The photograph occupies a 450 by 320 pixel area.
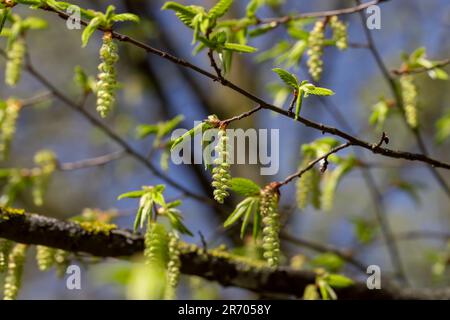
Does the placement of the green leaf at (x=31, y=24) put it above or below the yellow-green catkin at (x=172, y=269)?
above

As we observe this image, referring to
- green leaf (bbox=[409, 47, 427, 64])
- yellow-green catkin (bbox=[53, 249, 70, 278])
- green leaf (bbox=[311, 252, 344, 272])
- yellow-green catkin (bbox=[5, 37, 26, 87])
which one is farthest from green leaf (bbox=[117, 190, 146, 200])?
green leaf (bbox=[409, 47, 427, 64])

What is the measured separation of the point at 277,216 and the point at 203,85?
3.13 m

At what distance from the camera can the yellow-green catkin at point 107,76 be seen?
1.44 meters

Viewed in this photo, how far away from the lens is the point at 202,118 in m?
4.36

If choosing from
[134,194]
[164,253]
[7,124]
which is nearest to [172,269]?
[164,253]

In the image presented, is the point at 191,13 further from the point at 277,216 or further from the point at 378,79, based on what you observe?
the point at 378,79

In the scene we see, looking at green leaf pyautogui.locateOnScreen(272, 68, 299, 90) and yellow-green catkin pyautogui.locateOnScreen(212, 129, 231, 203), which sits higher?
green leaf pyautogui.locateOnScreen(272, 68, 299, 90)

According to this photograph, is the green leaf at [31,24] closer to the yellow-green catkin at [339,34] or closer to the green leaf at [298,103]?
the yellow-green catkin at [339,34]

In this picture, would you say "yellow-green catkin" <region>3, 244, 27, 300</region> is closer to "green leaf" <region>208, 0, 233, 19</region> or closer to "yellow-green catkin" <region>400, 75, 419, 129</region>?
"green leaf" <region>208, 0, 233, 19</region>

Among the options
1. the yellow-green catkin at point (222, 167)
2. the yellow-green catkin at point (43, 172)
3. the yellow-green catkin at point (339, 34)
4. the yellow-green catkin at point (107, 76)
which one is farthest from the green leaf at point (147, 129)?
the yellow-green catkin at point (222, 167)

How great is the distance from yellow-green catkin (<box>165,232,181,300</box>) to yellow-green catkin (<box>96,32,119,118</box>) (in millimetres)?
462

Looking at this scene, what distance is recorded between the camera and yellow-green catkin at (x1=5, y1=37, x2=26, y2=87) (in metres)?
2.13

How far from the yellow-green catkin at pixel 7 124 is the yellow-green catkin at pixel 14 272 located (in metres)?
0.58
